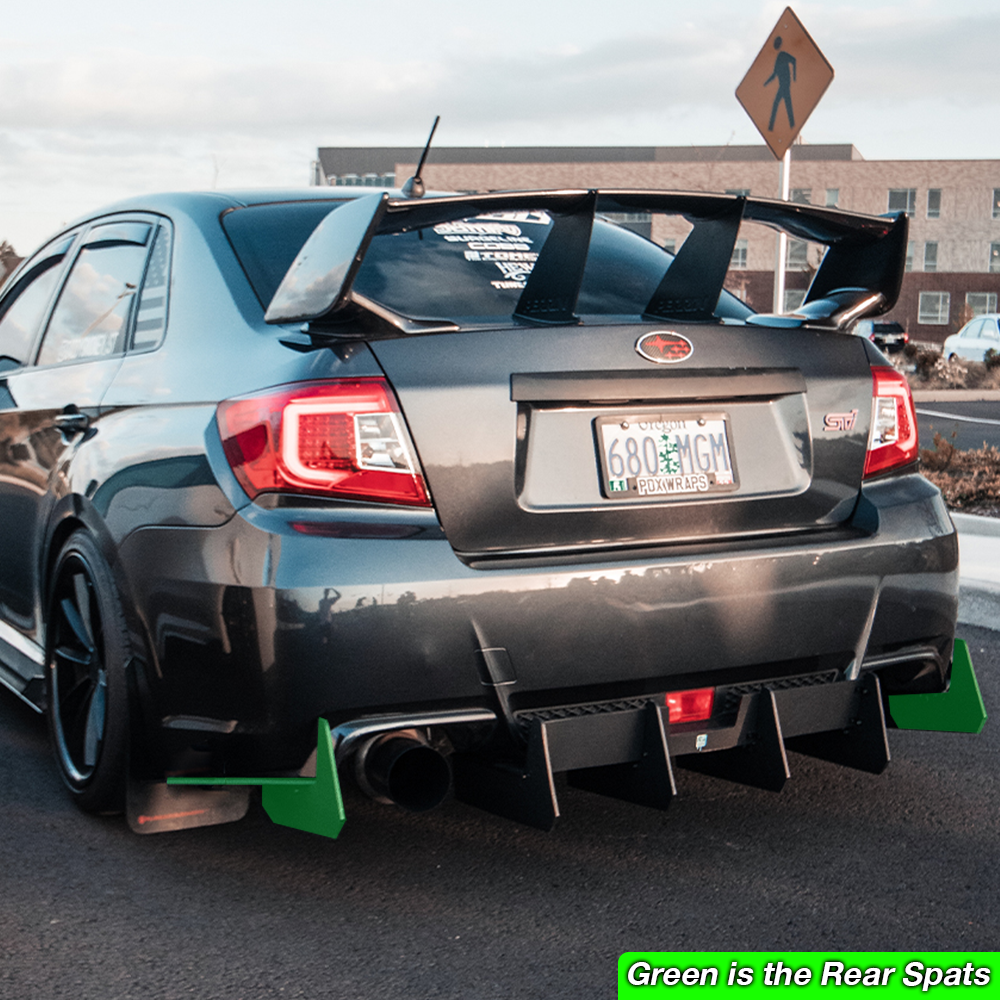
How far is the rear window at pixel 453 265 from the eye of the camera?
326 cm

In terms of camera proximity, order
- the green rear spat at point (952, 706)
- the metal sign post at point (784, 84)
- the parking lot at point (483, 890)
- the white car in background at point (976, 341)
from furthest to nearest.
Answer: the white car in background at point (976, 341), the metal sign post at point (784, 84), the green rear spat at point (952, 706), the parking lot at point (483, 890)

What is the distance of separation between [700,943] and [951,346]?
1345 inches

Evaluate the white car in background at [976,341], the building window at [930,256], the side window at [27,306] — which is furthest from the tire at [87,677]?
the building window at [930,256]

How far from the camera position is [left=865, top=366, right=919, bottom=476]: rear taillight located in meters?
3.32

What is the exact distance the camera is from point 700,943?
9.07 ft

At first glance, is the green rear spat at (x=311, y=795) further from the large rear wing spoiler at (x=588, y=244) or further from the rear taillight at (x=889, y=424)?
the rear taillight at (x=889, y=424)

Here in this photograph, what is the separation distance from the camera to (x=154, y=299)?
3.55 metres

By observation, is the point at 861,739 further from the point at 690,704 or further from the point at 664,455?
the point at 664,455

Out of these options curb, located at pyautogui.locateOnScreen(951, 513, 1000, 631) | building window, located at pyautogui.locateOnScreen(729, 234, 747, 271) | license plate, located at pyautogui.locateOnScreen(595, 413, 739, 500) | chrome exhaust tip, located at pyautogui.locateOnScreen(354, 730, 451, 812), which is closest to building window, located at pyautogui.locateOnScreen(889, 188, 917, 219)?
building window, located at pyautogui.locateOnScreen(729, 234, 747, 271)

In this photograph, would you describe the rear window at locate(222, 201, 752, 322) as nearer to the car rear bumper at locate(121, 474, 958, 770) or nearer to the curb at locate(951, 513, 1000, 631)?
the car rear bumper at locate(121, 474, 958, 770)

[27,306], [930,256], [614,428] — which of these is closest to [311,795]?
[614,428]

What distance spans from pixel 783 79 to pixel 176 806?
20.6ft

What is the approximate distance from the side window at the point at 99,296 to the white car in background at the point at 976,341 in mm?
30817

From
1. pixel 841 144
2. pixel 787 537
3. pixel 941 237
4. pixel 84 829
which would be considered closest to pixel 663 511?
pixel 787 537
